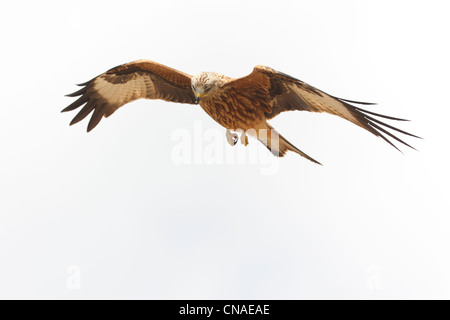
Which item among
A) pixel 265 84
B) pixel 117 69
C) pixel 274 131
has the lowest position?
pixel 274 131

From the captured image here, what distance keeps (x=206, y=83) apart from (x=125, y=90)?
184 centimetres

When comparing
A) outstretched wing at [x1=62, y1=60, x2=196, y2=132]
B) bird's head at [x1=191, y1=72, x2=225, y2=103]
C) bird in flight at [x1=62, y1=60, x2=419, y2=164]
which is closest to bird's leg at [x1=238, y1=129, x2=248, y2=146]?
bird in flight at [x1=62, y1=60, x2=419, y2=164]

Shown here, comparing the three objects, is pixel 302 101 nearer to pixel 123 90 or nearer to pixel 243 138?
pixel 243 138

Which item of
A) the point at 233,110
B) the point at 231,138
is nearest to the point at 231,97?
the point at 233,110

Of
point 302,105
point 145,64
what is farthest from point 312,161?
point 145,64

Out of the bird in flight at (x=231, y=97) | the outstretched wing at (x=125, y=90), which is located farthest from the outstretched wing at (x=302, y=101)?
the outstretched wing at (x=125, y=90)

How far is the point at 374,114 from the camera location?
19.4 ft

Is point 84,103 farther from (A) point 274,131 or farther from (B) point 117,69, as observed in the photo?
(A) point 274,131

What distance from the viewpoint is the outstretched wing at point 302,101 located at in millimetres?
6035

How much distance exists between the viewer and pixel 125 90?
792cm

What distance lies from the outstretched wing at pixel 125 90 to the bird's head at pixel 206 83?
0.80 m

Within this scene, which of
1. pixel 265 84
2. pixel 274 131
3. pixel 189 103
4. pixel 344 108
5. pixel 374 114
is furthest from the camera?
pixel 189 103

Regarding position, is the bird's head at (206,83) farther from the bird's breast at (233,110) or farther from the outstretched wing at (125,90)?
the outstretched wing at (125,90)

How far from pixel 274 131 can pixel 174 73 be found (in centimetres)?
180
